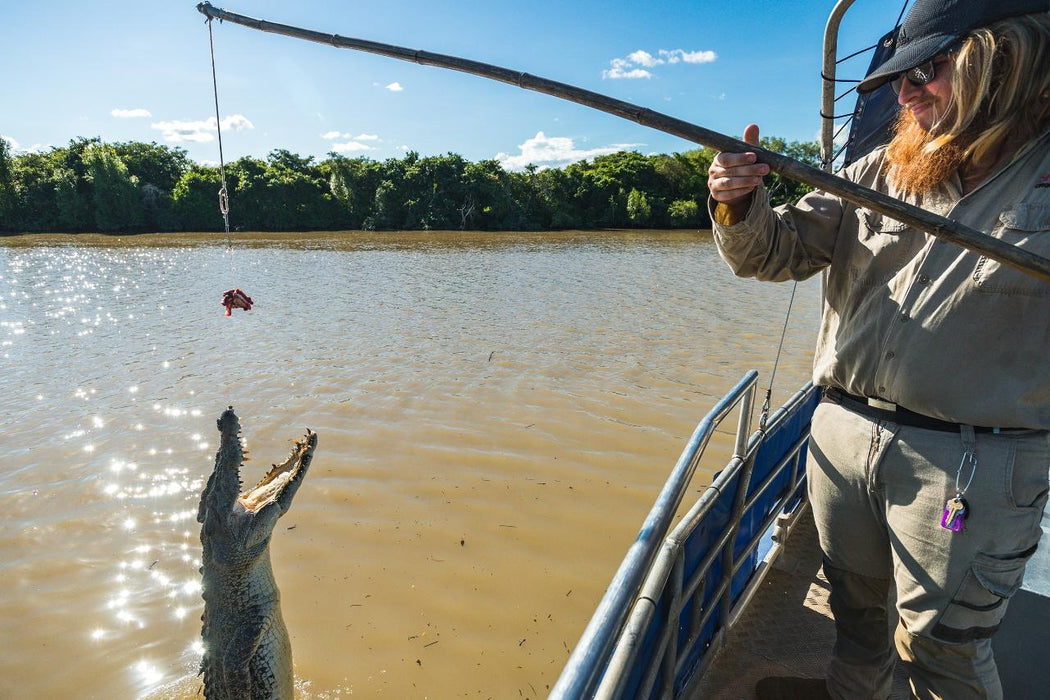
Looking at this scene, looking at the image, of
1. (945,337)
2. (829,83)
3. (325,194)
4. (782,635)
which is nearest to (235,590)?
(782,635)

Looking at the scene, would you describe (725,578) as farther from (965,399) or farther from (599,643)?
(599,643)

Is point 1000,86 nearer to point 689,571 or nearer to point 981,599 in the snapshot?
point 981,599

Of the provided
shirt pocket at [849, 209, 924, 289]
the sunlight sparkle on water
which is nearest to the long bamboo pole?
shirt pocket at [849, 209, 924, 289]

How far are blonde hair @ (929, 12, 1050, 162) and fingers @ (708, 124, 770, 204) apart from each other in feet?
1.66

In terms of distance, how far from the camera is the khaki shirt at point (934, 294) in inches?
55.9

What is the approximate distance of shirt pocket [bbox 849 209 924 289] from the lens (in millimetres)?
1622

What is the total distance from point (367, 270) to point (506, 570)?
1565 cm

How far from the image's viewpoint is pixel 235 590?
2559mm

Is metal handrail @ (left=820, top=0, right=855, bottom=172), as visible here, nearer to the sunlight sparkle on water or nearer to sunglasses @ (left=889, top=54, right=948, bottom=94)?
sunglasses @ (left=889, top=54, right=948, bottom=94)

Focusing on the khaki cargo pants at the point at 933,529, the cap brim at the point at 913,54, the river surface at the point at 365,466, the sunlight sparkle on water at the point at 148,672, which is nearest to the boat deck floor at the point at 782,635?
the khaki cargo pants at the point at 933,529

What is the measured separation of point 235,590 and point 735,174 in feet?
8.90

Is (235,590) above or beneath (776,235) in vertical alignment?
beneath

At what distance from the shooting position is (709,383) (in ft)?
23.3

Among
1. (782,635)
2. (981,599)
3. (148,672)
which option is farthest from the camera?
(148,672)
